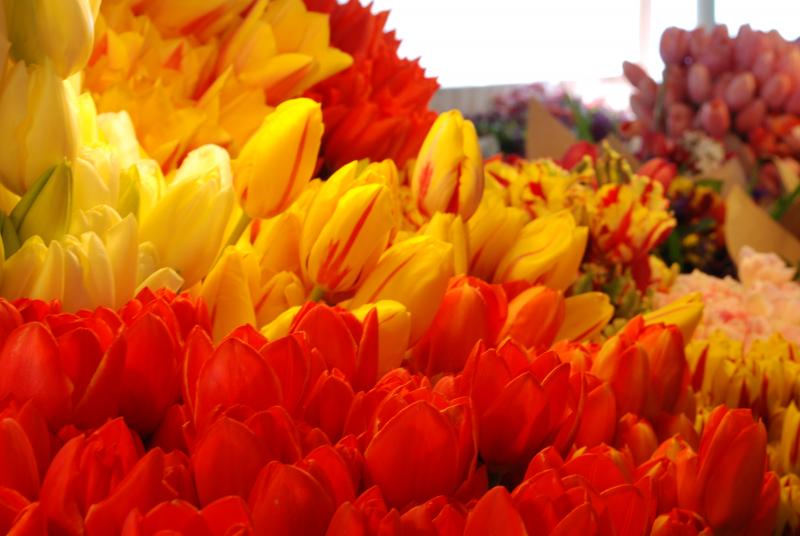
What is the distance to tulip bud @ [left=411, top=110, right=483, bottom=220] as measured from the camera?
54cm

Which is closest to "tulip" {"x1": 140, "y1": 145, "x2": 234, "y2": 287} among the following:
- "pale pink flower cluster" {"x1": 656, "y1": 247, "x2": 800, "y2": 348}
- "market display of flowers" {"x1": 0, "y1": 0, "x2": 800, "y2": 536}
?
"market display of flowers" {"x1": 0, "y1": 0, "x2": 800, "y2": 536}

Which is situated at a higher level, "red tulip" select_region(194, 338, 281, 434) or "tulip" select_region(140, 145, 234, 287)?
"tulip" select_region(140, 145, 234, 287)

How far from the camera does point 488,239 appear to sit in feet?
1.86

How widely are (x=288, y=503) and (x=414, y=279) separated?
185 mm

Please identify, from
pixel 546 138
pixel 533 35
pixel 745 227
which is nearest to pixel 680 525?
pixel 745 227

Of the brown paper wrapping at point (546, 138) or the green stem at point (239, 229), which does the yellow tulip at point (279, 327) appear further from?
the brown paper wrapping at point (546, 138)

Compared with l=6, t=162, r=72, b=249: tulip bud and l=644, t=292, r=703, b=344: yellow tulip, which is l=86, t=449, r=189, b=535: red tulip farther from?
l=644, t=292, r=703, b=344: yellow tulip

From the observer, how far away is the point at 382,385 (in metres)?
0.35

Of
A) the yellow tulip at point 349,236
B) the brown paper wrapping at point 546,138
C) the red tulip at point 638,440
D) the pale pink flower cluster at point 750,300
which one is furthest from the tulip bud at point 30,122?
the brown paper wrapping at point 546,138

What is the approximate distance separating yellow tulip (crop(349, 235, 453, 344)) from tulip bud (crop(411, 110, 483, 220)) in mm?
74

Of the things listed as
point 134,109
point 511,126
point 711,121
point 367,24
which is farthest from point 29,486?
point 511,126

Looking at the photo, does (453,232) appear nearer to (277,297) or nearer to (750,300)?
(277,297)

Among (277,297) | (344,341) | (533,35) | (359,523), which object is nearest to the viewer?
(359,523)

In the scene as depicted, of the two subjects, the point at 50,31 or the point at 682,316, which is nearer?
the point at 50,31
